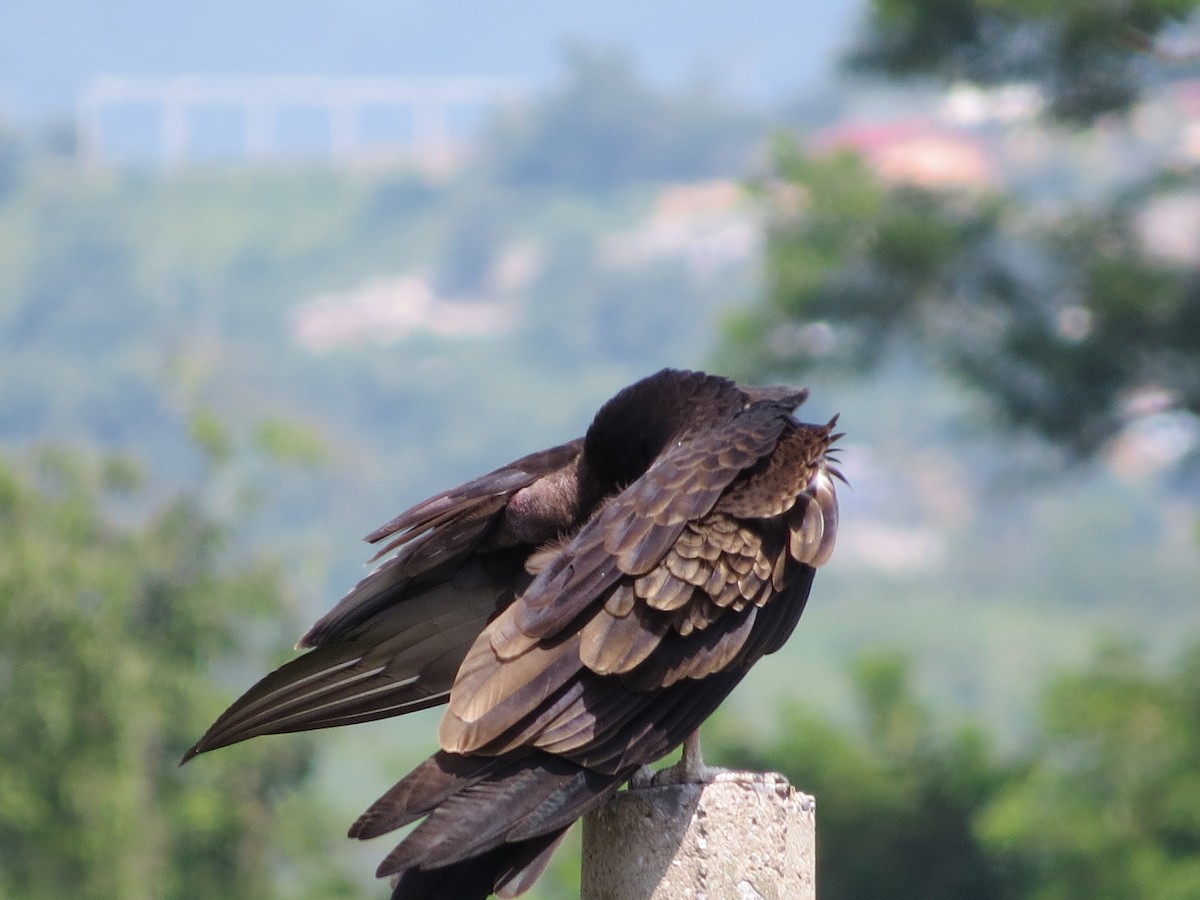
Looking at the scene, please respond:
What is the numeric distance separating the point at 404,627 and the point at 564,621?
418 millimetres

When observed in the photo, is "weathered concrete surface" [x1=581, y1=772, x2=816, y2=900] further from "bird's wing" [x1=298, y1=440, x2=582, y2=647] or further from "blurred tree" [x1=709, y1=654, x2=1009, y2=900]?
"blurred tree" [x1=709, y1=654, x2=1009, y2=900]

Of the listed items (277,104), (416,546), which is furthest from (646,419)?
(277,104)

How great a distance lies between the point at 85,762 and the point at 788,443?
27.7 feet

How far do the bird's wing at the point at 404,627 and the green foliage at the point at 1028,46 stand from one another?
10209mm

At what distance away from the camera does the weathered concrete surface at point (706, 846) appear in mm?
2764

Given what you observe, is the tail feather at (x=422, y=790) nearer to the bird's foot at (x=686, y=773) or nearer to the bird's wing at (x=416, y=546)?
the bird's foot at (x=686, y=773)

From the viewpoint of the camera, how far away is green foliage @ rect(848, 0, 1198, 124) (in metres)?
12.4

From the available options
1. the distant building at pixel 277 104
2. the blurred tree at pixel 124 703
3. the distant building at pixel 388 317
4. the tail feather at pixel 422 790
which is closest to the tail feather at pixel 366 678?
the tail feather at pixel 422 790

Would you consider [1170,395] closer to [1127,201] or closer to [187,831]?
[1127,201]

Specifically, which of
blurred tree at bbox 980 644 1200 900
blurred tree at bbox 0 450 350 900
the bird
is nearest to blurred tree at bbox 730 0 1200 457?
blurred tree at bbox 980 644 1200 900

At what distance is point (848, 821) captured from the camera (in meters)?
13.9

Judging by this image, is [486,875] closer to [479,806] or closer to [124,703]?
[479,806]

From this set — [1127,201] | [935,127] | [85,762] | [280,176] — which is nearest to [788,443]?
[85,762]

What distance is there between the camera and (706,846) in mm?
2773
